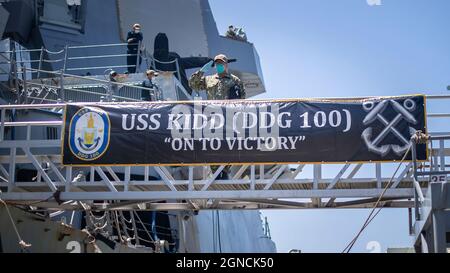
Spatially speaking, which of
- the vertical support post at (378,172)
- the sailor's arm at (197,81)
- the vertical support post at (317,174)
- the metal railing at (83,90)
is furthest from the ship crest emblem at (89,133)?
the metal railing at (83,90)

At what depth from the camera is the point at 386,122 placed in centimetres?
1101

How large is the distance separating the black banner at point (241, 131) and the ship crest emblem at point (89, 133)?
14 millimetres

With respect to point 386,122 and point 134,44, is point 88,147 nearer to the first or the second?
point 386,122

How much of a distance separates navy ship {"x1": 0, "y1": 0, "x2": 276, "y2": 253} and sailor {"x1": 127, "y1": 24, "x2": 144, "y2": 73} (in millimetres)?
59

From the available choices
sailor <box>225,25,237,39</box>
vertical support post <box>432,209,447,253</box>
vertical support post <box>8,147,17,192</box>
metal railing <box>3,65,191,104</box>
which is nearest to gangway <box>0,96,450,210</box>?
vertical support post <box>8,147,17,192</box>

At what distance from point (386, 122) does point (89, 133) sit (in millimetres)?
4103

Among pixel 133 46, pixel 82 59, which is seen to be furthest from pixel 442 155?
pixel 82 59

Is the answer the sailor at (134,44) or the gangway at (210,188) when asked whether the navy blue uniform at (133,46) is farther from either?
the gangway at (210,188)

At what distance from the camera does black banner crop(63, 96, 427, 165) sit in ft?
36.0

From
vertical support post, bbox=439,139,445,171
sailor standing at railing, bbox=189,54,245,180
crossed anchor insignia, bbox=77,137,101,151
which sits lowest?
vertical support post, bbox=439,139,445,171

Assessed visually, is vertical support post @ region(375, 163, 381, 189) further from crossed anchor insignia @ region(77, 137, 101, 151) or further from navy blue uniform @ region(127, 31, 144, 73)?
navy blue uniform @ region(127, 31, 144, 73)
